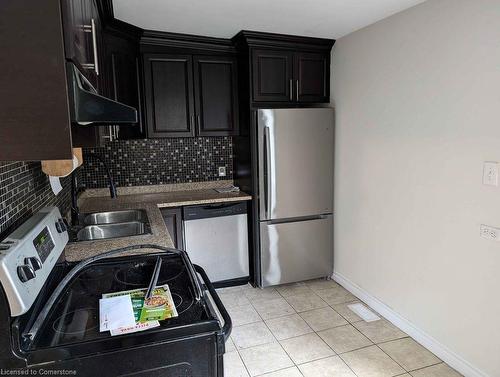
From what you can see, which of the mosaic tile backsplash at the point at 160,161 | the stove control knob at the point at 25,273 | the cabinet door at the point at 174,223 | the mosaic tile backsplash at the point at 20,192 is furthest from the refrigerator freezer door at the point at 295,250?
the stove control knob at the point at 25,273

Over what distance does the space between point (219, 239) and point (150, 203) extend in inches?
27.9

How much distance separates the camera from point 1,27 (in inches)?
32.9

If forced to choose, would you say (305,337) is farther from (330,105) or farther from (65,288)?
(330,105)

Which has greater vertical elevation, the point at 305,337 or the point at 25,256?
the point at 25,256

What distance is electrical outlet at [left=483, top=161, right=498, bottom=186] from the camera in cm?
191

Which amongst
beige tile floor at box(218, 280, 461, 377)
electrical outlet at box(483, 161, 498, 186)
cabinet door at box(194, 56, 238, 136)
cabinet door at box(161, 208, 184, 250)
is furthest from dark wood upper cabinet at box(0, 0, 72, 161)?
cabinet door at box(194, 56, 238, 136)

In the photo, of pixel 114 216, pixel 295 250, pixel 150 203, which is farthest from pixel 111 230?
pixel 295 250

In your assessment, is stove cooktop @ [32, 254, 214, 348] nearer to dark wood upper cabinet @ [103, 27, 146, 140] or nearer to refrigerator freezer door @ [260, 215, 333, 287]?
dark wood upper cabinet @ [103, 27, 146, 140]

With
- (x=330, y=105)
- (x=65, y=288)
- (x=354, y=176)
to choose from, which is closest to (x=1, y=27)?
(x=65, y=288)

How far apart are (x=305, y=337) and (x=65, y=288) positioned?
1866 mm

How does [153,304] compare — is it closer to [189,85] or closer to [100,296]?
[100,296]

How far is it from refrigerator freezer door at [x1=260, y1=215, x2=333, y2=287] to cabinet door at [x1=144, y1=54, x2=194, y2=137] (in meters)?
1.22

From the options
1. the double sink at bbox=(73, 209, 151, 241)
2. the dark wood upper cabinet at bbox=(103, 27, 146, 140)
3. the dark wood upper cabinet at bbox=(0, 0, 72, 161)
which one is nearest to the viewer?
the dark wood upper cabinet at bbox=(0, 0, 72, 161)

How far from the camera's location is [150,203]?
120 inches
